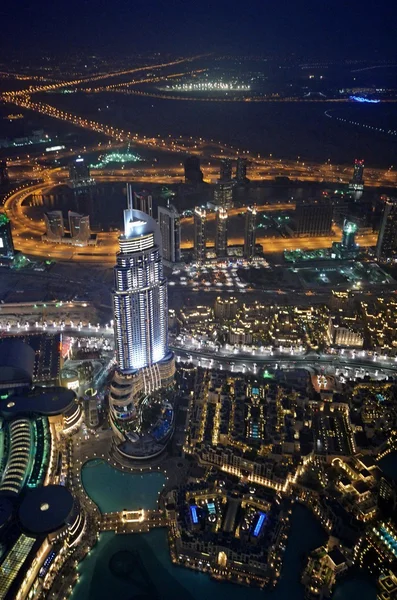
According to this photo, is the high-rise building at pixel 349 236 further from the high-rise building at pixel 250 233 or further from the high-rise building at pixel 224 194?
the high-rise building at pixel 224 194

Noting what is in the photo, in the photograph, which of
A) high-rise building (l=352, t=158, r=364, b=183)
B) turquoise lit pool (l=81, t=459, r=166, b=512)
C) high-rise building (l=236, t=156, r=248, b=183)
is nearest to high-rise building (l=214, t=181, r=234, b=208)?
high-rise building (l=236, t=156, r=248, b=183)

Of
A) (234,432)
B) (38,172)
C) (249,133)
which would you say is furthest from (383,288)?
(249,133)

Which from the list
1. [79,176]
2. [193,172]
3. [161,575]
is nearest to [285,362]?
[161,575]

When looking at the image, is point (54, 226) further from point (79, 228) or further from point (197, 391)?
point (197, 391)

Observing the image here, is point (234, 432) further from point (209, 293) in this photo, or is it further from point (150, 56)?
point (150, 56)

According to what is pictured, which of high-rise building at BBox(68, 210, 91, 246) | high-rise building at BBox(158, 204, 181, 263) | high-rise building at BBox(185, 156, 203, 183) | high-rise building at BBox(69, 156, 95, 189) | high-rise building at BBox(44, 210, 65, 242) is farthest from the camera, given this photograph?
high-rise building at BBox(185, 156, 203, 183)

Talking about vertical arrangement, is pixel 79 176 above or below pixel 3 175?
below

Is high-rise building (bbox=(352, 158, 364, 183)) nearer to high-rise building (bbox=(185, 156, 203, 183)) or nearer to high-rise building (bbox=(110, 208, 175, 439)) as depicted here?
high-rise building (bbox=(185, 156, 203, 183))
